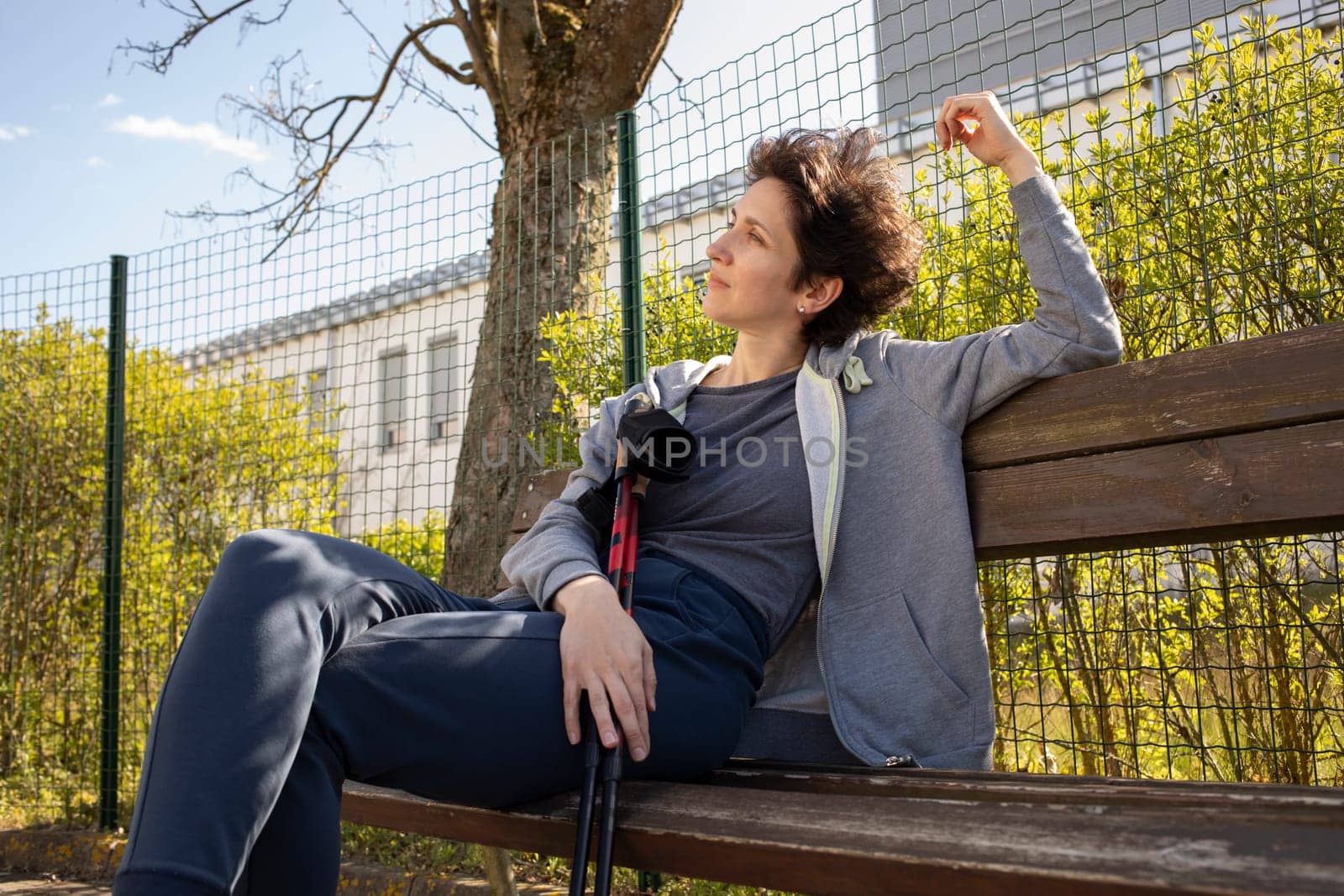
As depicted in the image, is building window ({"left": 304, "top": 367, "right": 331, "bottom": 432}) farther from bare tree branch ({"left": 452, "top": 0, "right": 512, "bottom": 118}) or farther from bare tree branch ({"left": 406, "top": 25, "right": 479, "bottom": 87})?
bare tree branch ({"left": 406, "top": 25, "right": 479, "bottom": 87})

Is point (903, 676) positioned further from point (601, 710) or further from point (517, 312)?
point (517, 312)

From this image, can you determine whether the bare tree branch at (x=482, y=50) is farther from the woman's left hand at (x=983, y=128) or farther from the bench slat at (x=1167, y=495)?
the bench slat at (x=1167, y=495)

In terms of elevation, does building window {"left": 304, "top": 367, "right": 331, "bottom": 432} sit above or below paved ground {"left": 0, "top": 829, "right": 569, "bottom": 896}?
above

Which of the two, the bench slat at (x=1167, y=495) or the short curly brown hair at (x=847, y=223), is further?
the short curly brown hair at (x=847, y=223)

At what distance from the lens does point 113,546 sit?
15.2ft

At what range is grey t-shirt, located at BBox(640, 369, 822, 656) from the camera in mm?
2088

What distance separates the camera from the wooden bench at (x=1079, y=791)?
3.35ft

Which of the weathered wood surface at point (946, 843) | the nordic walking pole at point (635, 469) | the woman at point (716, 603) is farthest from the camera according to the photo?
the nordic walking pole at point (635, 469)

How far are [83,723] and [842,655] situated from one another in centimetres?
422

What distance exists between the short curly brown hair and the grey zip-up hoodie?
0.71ft

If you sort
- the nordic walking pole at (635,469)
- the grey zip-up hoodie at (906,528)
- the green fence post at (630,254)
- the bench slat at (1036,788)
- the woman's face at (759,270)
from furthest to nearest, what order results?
the green fence post at (630,254) < the woman's face at (759,270) < the grey zip-up hoodie at (906,528) < the nordic walking pole at (635,469) < the bench slat at (1036,788)

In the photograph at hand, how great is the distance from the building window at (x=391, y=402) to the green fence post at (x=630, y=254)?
0.87 meters

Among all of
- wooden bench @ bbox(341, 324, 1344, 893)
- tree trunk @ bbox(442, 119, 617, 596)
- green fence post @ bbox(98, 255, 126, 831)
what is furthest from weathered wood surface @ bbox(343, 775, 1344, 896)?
green fence post @ bbox(98, 255, 126, 831)

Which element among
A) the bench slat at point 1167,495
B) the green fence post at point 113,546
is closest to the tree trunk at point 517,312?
the green fence post at point 113,546
